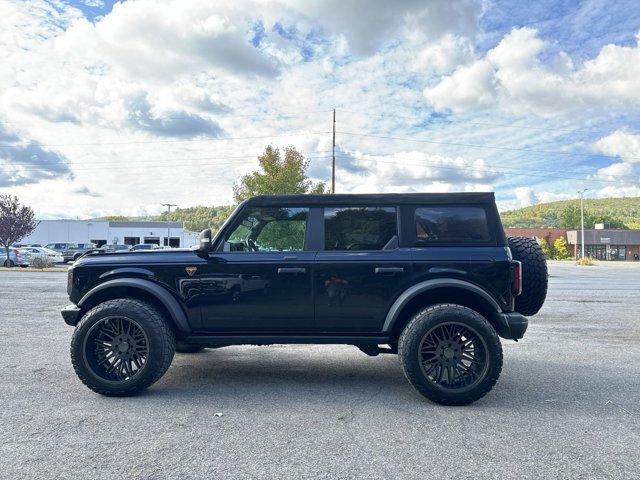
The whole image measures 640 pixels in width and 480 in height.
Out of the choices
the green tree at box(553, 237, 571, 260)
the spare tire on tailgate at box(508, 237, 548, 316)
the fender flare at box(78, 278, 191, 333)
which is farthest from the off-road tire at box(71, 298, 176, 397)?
the green tree at box(553, 237, 571, 260)

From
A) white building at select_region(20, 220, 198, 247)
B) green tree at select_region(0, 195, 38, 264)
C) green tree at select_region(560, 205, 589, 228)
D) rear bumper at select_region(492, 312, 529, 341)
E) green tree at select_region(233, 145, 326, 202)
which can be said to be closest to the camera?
rear bumper at select_region(492, 312, 529, 341)

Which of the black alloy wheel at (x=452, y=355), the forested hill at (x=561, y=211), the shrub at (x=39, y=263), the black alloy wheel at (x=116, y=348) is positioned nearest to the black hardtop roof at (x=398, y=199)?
the black alloy wheel at (x=452, y=355)

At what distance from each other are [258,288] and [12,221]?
112 feet

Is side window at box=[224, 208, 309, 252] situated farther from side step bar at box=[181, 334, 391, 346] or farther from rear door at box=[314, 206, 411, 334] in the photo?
side step bar at box=[181, 334, 391, 346]

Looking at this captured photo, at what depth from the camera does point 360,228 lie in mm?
4277

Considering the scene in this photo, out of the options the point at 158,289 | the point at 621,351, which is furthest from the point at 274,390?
the point at 621,351

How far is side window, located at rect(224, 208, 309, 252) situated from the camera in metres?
4.30

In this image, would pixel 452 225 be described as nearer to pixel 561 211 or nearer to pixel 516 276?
pixel 516 276

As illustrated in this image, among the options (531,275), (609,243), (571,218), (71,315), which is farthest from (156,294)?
(571,218)

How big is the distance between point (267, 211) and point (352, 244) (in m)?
0.92

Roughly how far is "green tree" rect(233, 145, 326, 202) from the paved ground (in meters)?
16.4

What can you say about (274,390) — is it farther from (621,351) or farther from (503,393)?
(621,351)

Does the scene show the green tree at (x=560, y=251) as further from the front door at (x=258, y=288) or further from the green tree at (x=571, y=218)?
the front door at (x=258, y=288)

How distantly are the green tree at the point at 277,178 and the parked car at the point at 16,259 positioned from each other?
1442 centimetres
